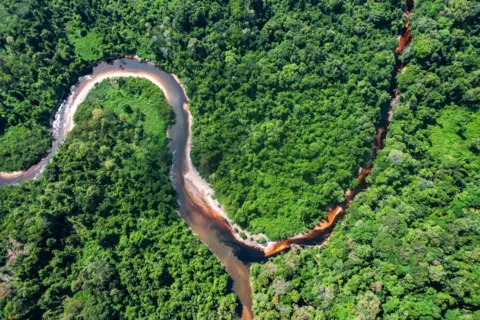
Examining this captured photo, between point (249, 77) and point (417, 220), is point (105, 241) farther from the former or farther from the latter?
point (417, 220)

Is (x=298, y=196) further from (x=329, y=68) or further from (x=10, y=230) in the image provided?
(x=10, y=230)

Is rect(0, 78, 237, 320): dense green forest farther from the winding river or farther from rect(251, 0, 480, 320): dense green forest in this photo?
rect(251, 0, 480, 320): dense green forest

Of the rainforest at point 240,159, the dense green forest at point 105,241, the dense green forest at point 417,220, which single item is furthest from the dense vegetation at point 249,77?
the dense green forest at point 105,241

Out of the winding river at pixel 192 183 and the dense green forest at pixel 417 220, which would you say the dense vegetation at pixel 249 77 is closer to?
the winding river at pixel 192 183

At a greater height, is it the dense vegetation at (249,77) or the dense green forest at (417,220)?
the dense vegetation at (249,77)

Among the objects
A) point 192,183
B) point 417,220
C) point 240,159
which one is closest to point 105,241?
point 192,183

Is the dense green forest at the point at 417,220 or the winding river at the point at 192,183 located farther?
the winding river at the point at 192,183

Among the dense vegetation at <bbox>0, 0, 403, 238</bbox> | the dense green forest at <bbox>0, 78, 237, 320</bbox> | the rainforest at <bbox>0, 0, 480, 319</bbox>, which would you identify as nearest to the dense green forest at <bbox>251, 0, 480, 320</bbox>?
the rainforest at <bbox>0, 0, 480, 319</bbox>
